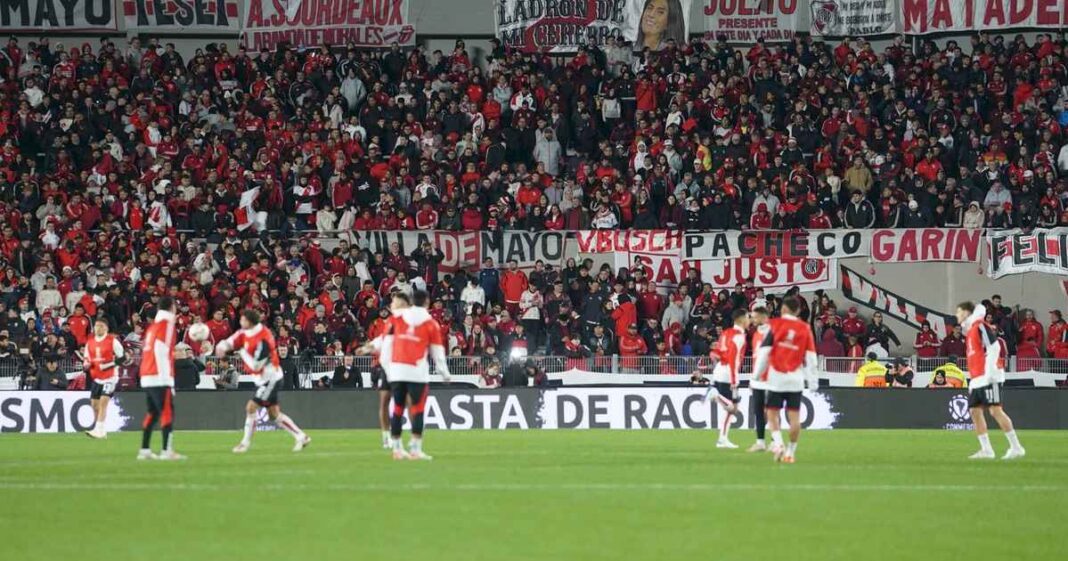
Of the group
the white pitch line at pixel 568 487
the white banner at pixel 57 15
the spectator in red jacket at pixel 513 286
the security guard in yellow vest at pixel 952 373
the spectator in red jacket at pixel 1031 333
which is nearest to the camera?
the white pitch line at pixel 568 487

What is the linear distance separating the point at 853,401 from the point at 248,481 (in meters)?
18.3

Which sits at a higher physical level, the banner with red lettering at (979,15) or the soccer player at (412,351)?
the banner with red lettering at (979,15)

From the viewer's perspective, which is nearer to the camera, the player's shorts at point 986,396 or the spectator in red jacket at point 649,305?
the player's shorts at point 986,396

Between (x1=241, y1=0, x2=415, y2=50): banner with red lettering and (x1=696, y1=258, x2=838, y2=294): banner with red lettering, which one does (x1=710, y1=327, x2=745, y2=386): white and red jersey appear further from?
(x1=241, y1=0, x2=415, y2=50): banner with red lettering

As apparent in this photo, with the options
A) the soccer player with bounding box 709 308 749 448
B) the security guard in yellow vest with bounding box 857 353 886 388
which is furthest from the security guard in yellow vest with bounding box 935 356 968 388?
the soccer player with bounding box 709 308 749 448

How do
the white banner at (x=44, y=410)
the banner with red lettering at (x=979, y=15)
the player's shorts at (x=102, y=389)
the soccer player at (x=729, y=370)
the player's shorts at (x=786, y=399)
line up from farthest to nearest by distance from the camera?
the banner with red lettering at (x=979, y=15)
the white banner at (x=44, y=410)
the player's shorts at (x=102, y=389)
the soccer player at (x=729, y=370)
the player's shorts at (x=786, y=399)

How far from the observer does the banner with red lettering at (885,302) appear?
38312mm

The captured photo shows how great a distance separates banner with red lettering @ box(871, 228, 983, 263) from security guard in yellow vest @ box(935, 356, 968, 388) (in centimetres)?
374

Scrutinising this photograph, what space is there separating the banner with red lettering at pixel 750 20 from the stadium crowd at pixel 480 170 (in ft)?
3.99

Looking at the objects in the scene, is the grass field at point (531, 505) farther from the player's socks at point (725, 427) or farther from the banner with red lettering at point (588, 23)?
the banner with red lettering at point (588, 23)

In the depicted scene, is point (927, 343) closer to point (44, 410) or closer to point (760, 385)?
point (760, 385)

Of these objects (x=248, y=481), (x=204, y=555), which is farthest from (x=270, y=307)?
(x=204, y=555)

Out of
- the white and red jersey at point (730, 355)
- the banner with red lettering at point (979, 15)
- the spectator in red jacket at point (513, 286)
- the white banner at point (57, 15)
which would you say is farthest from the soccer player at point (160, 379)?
the banner with red lettering at point (979, 15)

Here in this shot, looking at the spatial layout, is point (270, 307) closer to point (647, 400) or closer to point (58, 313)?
point (58, 313)
